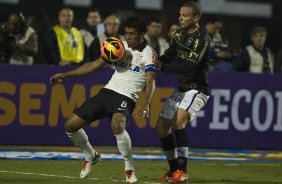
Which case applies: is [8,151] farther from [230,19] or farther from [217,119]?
[230,19]

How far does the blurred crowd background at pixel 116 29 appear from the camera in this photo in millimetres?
15953

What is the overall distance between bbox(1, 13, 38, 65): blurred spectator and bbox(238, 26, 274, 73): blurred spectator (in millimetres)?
4133

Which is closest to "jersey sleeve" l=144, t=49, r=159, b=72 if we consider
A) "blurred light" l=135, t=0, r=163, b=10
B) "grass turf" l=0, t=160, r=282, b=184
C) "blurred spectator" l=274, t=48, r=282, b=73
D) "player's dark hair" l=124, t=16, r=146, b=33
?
"player's dark hair" l=124, t=16, r=146, b=33

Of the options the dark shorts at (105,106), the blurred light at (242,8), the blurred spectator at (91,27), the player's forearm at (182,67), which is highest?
the blurred light at (242,8)

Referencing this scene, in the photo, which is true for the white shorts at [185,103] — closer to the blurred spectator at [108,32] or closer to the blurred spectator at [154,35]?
the blurred spectator at [108,32]

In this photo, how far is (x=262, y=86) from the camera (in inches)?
658

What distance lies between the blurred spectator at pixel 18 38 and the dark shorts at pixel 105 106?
5.01m

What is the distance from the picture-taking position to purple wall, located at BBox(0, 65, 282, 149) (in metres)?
15.7

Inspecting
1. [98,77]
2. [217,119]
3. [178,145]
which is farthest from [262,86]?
[178,145]

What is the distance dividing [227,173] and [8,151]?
4.04 meters

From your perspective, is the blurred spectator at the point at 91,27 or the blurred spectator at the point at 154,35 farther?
the blurred spectator at the point at 91,27

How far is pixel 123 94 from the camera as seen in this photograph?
1105 cm

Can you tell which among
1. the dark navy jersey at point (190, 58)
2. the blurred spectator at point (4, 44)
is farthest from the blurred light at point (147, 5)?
the dark navy jersey at point (190, 58)

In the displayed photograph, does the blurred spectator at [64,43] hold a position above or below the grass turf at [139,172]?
above
